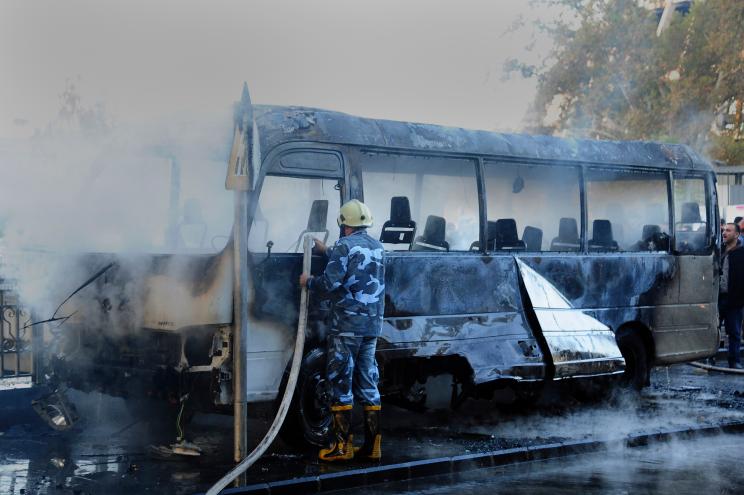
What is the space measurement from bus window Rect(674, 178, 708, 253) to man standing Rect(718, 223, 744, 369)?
7.45 feet

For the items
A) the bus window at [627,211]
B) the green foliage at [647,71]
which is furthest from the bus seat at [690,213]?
the green foliage at [647,71]

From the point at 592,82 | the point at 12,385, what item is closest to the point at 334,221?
the point at 12,385

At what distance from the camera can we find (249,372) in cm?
880

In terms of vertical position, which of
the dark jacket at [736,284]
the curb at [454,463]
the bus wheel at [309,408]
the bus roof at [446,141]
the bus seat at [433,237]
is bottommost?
the curb at [454,463]

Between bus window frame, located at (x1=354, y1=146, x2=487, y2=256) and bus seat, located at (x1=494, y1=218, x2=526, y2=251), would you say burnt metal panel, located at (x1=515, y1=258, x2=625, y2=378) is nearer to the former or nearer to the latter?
bus seat, located at (x1=494, y1=218, x2=526, y2=251)

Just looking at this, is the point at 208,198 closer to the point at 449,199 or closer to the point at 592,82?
the point at 449,199

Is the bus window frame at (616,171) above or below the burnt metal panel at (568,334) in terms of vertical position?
above

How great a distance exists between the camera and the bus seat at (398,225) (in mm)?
10414

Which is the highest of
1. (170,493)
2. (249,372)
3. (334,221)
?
(334,221)

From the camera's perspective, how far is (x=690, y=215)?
539 inches

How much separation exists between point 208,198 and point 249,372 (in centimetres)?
158

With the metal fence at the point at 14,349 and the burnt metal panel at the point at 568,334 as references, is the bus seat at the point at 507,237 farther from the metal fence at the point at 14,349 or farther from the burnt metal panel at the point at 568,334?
the metal fence at the point at 14,349

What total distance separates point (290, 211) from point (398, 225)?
156cm

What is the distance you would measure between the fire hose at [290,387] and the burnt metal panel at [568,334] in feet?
10.9
